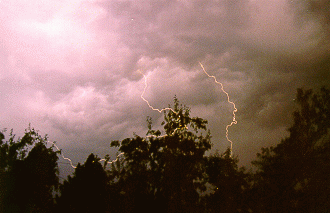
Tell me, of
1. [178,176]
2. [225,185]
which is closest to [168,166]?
[178,176]

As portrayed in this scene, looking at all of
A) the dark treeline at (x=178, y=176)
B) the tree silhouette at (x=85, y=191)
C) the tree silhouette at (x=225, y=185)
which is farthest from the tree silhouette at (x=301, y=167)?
the tree silhouette at (x=85, y=191)

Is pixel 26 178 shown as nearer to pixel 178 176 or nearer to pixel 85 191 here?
pixel 85 191

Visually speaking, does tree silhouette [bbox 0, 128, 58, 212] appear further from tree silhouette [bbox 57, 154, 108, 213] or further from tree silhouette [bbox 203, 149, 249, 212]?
tree silhouette [bbox 203, 149, 249, 212]

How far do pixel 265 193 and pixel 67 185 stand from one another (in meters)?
12.9

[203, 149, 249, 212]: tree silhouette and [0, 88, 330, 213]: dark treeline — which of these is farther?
[203, 149, 249, 212]: tree silhouette

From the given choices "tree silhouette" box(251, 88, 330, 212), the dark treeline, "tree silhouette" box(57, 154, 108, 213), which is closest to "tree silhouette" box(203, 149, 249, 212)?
the dark treeline

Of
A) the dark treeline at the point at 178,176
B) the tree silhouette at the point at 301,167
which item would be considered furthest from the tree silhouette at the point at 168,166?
the tree silhouette at the point at 301,167

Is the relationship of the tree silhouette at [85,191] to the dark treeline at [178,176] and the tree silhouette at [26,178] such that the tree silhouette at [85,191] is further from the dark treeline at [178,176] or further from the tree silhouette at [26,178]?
the tree silhouette at [26,178]

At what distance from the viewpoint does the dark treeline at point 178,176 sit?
617 inches

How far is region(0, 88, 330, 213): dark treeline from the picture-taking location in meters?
15.7

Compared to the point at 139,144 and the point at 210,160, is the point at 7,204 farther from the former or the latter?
the point at 210,160

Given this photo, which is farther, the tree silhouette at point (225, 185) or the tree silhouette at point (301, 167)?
the tree silhouette at point (225, 185)

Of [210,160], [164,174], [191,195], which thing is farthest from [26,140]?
[210,160]

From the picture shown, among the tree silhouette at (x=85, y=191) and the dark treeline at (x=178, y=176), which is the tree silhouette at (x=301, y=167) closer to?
the dark treeline at (x=178, y=176)
